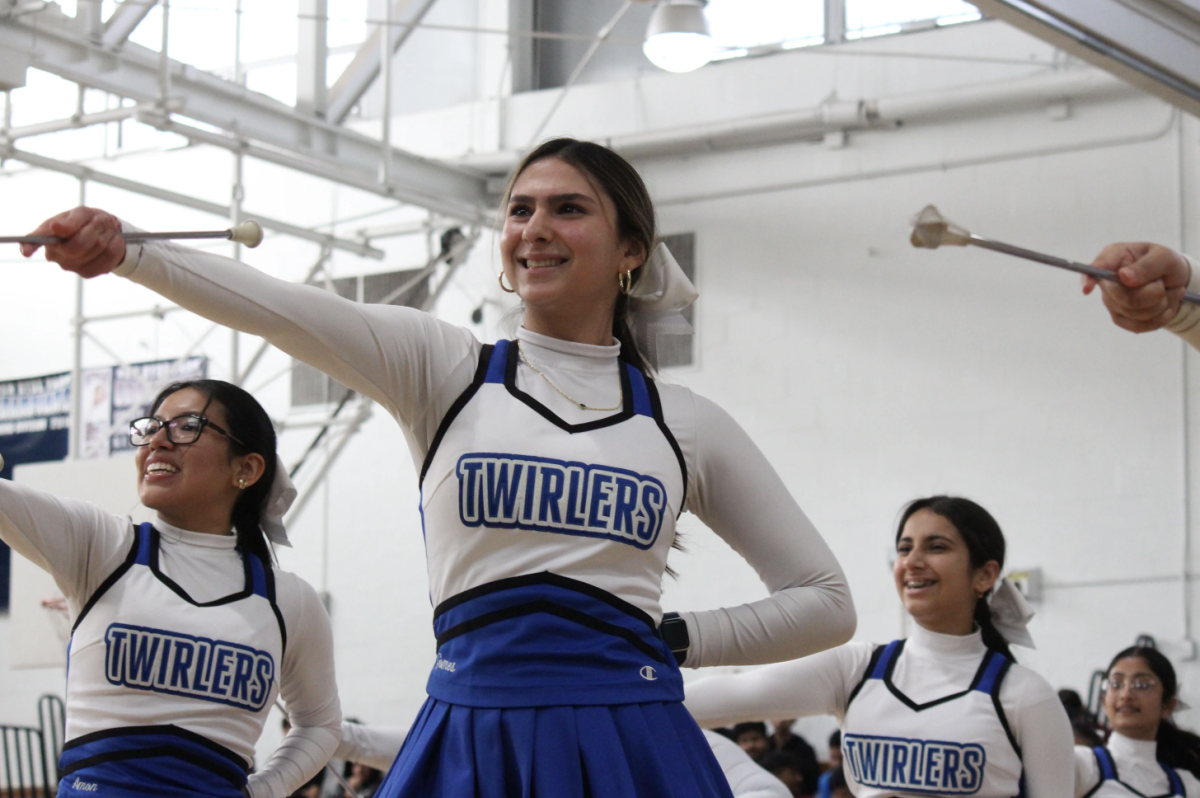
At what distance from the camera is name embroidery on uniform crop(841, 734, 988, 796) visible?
2.82 m

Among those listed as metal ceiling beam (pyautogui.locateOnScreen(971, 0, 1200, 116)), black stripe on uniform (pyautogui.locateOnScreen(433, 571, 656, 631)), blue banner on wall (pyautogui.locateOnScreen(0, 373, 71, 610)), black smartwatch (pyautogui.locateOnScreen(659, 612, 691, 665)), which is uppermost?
metal ceiling beam (pyautogui.locateOnScreen(971, 0, 1200, 116))

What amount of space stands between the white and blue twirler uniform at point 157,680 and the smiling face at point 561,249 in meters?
1.01

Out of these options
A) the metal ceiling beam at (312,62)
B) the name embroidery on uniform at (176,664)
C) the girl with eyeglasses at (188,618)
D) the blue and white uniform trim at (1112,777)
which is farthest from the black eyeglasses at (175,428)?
the metal ceiling beam at (312,62)

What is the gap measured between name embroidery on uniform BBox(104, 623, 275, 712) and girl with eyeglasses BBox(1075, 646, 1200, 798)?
93.7 inches

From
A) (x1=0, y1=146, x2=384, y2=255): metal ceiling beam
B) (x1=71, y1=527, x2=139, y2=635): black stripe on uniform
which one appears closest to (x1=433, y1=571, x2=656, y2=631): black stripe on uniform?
(x1=71, y1=527, x2=139, y2=635): black stripe on uniform

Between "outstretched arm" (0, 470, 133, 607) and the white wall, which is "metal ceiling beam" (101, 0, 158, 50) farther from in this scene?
"outstretched arm" (0, 470, 133, 607)

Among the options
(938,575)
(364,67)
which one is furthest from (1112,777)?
(364,67)

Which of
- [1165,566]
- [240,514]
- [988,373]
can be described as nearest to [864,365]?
[988,373]

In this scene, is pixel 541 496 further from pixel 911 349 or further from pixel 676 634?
pixel 911 349

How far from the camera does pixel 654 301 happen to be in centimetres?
193

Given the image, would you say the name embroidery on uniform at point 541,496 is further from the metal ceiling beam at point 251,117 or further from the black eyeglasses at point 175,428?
the metal ceiling beam at point 251,117

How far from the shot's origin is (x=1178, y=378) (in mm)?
6641

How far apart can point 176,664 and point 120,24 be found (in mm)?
4599

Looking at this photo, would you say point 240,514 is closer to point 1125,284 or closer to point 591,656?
point 591,656
